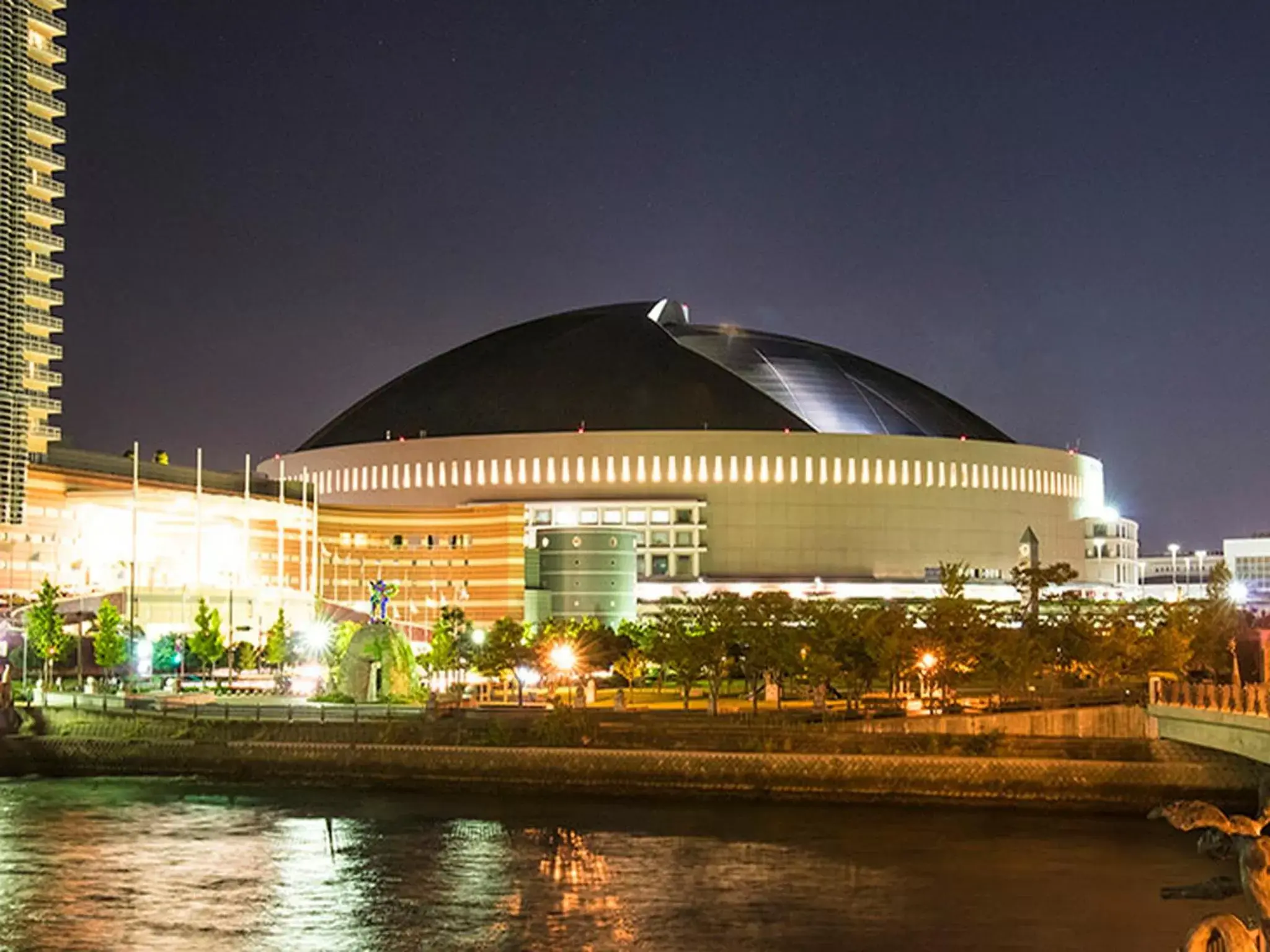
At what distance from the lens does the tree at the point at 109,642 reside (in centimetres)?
10256

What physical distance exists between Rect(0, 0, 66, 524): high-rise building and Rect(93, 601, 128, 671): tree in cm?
1778

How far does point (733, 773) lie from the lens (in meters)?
64.3

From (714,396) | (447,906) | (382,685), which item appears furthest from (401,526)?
(447,906)

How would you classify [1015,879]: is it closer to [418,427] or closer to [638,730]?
[638,730]

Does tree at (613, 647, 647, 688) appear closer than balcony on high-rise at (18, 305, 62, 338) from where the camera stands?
Yes

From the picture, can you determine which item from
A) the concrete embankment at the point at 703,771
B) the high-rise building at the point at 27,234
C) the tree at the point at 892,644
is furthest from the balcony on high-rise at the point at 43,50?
the tree at the point at 892,644

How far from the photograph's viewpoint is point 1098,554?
580ft

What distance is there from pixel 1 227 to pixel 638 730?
70525mm

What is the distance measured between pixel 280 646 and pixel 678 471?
48269 mm

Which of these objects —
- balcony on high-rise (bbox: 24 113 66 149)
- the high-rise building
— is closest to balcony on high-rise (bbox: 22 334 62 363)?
the high-rise building

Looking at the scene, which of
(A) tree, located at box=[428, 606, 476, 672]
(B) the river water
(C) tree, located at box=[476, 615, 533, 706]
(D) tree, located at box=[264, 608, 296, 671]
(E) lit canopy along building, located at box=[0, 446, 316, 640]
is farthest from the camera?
(E) lit canopy along building, located at box=[0, 446, 316, 640]

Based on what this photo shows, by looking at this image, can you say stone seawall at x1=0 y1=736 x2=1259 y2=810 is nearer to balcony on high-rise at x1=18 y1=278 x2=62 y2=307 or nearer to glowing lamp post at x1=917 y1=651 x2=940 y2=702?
glowing lamp post at x1=917 y1=651 x2=940 y2=702

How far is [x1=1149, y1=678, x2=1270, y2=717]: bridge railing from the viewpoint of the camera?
5066cm

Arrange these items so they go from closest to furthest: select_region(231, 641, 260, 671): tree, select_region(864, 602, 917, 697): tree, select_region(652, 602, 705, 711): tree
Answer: select_region(864, 602, 917, 697): tree → select_region(652, 602, 705, 711): tree → select_region(231, 641, 260, 671): tree
